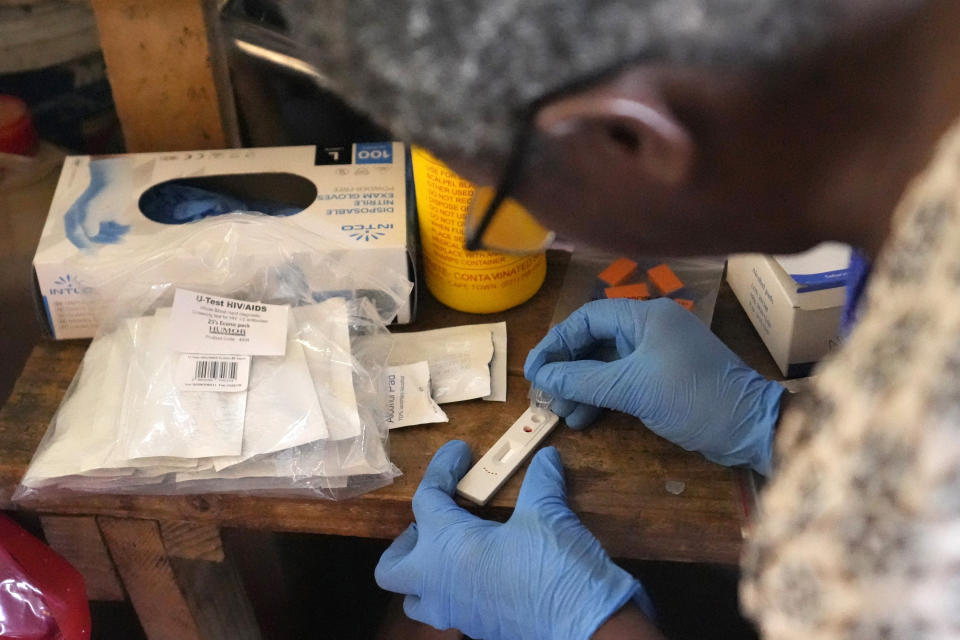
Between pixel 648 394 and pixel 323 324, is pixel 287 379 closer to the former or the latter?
pixel 323 324

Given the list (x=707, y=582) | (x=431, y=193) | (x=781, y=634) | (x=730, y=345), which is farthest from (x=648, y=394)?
(x=707, y=582)

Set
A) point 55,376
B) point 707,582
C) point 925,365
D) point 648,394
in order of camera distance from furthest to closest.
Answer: point 707,582, point 55,376, point 648,394, point 925,365

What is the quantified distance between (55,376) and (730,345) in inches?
24.2

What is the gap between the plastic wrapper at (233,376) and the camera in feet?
2.24

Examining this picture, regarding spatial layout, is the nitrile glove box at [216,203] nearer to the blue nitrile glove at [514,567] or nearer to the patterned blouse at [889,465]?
the blue nitrile glove at [514,567]

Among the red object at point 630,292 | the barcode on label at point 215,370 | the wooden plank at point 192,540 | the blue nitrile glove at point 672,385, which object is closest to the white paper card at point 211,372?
the barcode on label at point 215,370

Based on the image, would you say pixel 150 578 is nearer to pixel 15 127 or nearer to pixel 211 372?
pixel 211 372

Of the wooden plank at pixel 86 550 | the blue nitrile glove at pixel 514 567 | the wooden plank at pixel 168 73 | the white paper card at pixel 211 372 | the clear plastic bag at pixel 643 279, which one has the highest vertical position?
the wooden plank at pixel 168 73

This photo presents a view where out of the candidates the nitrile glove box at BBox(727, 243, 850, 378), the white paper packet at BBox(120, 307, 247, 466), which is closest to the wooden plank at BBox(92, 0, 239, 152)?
the white paper packet at BBox(120, 307, 247, 466)

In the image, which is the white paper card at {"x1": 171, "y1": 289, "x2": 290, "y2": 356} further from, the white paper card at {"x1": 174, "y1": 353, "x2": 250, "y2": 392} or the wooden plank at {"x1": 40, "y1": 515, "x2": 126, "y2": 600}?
the wooden plank at {"x1": 40, "y1": 515, "x2": 126, "y2": 600}

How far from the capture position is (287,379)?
0.71 m

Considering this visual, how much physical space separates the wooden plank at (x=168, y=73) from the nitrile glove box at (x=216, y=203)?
5cm

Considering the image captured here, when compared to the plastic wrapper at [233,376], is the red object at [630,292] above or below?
below

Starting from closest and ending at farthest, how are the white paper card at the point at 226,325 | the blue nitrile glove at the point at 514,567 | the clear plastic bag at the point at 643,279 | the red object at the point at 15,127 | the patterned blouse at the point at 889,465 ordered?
the patterned blouse at the point at 889,465
the blue nitrile glove at the point at 514,567
the white paper card at the point at 226,325
the clear plastic bag at the point at 643,279
the red object at the point at 15,127
